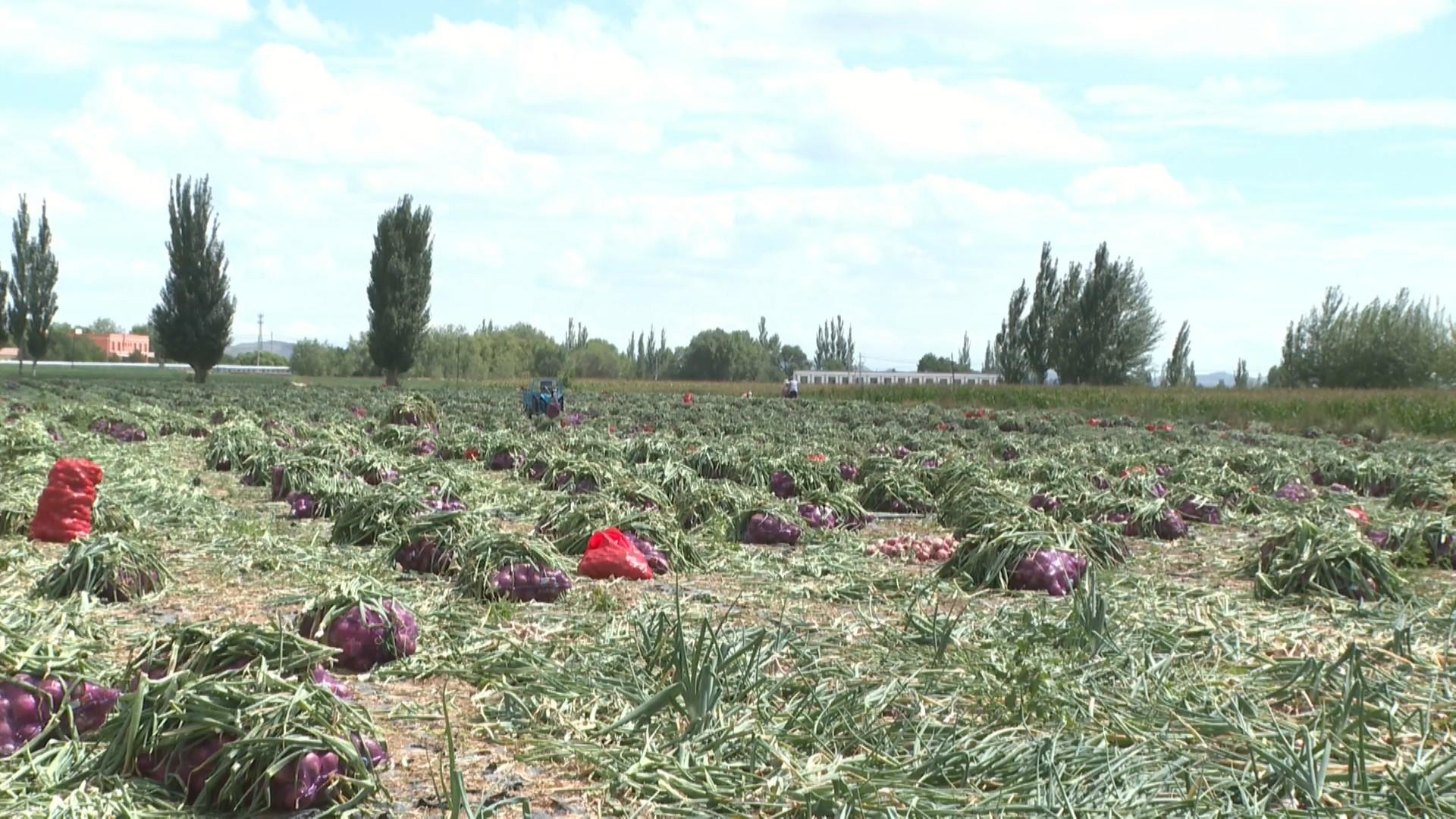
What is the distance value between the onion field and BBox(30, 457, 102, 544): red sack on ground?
0.8 inches

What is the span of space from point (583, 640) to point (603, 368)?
10814 centimetres

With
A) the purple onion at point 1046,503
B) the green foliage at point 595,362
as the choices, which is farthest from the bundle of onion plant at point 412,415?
the green foliage at point 595,362

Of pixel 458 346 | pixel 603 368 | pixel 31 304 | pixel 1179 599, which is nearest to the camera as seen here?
pixel 1179 599

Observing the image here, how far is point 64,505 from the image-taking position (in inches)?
300

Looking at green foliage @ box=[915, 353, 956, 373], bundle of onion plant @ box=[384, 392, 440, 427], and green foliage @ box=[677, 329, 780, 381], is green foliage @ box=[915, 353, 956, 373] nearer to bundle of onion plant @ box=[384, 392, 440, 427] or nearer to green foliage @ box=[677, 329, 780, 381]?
green foliage @ box=[677, 329, 780, 381]

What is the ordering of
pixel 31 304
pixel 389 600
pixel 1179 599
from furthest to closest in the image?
pixel 31 304 → pixel 1179 599 → pixel 389 600

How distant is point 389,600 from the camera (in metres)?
4.86

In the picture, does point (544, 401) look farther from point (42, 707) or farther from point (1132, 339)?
point (1132, 339)

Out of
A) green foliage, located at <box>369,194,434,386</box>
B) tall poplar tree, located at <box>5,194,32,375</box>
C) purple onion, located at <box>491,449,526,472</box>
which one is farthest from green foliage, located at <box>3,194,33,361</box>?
purple onion, located at <box>491,449,526,472</box>

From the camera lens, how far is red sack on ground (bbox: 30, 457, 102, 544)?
7566 mm

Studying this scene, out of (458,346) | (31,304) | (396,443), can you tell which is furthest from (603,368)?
(396,443)

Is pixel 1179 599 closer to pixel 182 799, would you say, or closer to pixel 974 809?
pixel 974 809

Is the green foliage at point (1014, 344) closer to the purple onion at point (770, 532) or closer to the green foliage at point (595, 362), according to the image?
the green foliage at point (595, 362)

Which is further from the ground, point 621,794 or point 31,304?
point 31,304
